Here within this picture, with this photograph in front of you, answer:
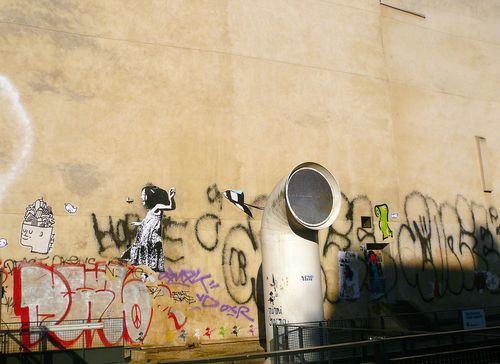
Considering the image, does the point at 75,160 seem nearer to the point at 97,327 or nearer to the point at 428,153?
the point at 97,327

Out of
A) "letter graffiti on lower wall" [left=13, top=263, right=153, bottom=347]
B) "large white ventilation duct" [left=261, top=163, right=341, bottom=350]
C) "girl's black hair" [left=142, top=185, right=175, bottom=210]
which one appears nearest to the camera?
"large white ventilation duct" [left=261, top=163, right=341, bottom=350]

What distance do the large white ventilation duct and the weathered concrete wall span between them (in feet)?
2.48

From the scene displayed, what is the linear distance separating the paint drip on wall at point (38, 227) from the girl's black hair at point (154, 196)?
96.7 inches

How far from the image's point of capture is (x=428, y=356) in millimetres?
7188

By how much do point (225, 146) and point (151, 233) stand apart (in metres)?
3.39

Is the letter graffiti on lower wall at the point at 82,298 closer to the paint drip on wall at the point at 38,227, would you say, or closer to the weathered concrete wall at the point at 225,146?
the weathered concrete wall at the point at 225,146

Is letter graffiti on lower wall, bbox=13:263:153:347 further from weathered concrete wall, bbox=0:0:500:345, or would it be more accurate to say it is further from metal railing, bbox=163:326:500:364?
metal railing, bbox=163:326:500:364

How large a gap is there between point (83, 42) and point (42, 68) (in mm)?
1358

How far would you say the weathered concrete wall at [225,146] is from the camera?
1434 cm

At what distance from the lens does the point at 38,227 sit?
545 inches

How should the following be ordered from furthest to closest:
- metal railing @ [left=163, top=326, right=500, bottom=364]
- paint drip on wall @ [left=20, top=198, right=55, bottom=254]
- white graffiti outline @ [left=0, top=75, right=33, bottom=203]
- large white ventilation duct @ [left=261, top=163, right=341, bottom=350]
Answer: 1. white graffiti outline @ [left=0, top=75, right=33, bottom=203]
2. paint drip on wall @ [left=20, top=198, right=55, bottom=254]
3. large white ventilation duct @ [left=261, top=163, right=341, bottom=350]
4. metal railing @ [left=163, top=326, right=500, bottom=364]

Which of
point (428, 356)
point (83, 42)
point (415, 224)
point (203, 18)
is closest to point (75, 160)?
point (83, 42)

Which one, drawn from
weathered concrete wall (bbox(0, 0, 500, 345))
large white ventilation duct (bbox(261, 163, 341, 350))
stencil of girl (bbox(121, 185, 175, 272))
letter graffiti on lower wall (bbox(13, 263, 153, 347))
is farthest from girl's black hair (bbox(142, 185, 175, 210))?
large white ventilation duct (bbox(261, 163, 341, 350))

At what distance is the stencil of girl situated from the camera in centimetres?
1484
